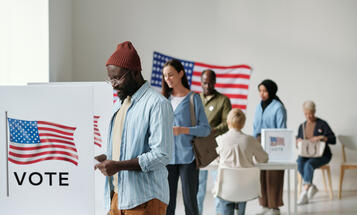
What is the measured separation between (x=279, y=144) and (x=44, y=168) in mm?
3237

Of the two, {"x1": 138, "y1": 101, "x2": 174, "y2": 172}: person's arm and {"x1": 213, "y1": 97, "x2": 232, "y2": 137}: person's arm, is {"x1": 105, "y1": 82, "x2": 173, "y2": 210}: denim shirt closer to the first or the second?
{"x1": 138, "y1": 101, "x2": 174, "y2": 172}: person's arm

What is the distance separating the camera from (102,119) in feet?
11.2

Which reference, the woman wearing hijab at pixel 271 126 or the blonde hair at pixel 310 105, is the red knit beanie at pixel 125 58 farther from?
the blonde hair at pixel 310 105

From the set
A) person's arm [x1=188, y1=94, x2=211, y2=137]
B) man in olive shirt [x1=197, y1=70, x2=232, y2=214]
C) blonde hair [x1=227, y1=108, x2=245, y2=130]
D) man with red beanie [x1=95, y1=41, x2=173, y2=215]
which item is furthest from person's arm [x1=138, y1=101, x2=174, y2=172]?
man in olive shirt [x1=197, y1=70, x2=232, y2=214]

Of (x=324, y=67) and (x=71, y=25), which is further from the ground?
(x=71, y=25)

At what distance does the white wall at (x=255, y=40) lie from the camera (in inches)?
304

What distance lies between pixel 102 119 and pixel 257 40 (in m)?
4.80

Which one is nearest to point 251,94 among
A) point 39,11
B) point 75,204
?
point 39,11

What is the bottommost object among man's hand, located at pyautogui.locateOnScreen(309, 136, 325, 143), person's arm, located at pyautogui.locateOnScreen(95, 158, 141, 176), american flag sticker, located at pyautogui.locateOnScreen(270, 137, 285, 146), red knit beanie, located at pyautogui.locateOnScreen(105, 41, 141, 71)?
man's hand, located at pyautogui.locateOnScreen(309, 136, 325, 143)

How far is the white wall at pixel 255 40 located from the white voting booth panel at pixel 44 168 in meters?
5.40

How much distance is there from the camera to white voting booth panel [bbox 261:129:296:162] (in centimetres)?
509

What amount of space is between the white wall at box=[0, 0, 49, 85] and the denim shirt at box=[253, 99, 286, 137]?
8.23 ft

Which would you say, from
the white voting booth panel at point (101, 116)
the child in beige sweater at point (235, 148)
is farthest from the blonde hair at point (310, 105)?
the white voting booth panel at point (101, 116)

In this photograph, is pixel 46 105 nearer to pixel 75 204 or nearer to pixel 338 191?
pixel 75 204
